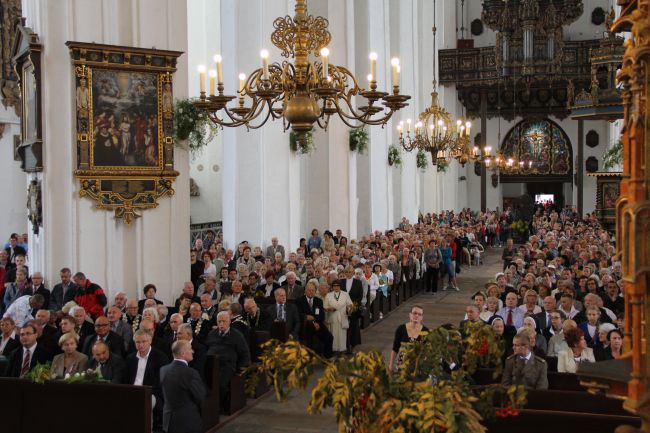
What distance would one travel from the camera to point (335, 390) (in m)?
3.54

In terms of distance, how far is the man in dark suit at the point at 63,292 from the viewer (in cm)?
1162

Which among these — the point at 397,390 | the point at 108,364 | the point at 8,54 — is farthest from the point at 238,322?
the point at 8,54

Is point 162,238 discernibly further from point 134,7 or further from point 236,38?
point 236,38

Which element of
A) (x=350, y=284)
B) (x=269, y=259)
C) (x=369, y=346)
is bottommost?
(x=369, y=346)

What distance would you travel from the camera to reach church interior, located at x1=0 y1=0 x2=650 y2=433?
144 inches

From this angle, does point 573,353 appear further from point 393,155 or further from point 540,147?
point 540,147

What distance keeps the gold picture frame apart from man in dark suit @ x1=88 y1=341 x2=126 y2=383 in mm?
4606

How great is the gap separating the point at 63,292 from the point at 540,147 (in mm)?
33087

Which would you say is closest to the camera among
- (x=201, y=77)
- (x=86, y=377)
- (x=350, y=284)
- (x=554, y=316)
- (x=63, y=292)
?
(x=86, y=377)

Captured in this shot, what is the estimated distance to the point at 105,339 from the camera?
8.94m

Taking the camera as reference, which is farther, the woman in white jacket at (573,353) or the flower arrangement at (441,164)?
the flower arrangement at (441,164)

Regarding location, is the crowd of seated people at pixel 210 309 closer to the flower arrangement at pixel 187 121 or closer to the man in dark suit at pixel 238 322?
the man in dark suit at pixel 238 322

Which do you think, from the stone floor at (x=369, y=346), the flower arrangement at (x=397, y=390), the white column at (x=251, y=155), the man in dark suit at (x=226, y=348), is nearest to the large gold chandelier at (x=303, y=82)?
the man in dark suit at (x=226, y=348)

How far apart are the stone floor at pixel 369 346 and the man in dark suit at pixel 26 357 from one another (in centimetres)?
223
